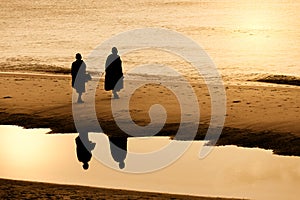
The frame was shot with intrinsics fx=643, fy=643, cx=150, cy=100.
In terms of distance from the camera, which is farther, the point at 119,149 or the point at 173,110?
the point at 173,110

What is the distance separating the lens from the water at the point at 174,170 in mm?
14938

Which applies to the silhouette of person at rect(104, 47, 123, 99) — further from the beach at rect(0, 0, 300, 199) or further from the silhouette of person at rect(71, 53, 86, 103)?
the silhouette of person at rect(71, 53, 86, 103)

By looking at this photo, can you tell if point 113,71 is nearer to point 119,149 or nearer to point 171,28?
point 119,149

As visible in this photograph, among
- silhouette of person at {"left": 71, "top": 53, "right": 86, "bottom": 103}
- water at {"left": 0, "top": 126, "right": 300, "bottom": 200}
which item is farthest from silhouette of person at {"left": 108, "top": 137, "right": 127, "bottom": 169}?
silhouette of person at {"left": 71, "top": 53, "right": 86, "bottom": 103}

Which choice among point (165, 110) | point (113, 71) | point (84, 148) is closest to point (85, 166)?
point (84, 148)

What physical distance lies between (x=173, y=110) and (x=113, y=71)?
2.61 metres

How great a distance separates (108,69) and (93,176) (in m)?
7.64

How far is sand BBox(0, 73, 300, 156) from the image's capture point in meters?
19.3

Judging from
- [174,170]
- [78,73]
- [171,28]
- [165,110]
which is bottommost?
[174,170]

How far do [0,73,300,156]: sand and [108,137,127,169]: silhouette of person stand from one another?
25.1 inches

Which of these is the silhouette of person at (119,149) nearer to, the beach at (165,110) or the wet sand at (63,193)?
the beach at (165,110)

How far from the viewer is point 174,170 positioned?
54.0 feet

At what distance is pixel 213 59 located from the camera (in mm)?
42188

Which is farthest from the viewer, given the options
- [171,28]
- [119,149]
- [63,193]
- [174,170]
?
[171,28]
